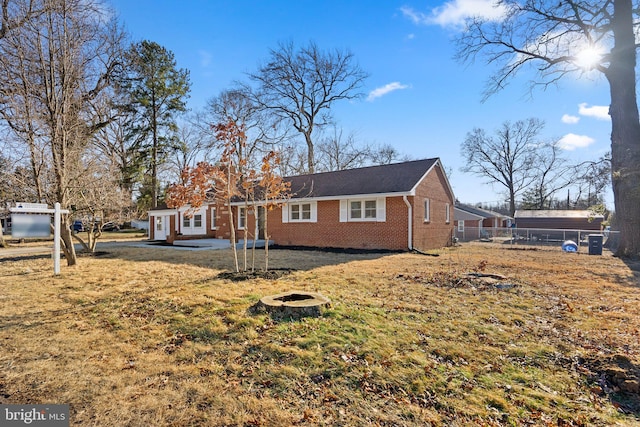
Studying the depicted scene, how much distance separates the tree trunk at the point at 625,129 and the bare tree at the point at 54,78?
19.1 metres

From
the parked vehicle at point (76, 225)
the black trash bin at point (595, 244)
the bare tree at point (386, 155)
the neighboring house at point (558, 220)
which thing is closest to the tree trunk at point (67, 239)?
the parked vehicle at point (76, 225)

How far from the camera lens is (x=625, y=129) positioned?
13516mm

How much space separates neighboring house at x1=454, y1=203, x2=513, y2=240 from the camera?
28.9 m

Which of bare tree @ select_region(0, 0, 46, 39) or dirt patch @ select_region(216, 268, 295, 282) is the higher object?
bare tree @ select_region(0, 0, 46, 39)

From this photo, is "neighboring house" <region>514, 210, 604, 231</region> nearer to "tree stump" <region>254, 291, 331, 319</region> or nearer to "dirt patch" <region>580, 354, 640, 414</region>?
"dirt patch" <region>580, 354, 640, 414</region>

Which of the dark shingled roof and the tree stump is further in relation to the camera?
the dark shingled roof

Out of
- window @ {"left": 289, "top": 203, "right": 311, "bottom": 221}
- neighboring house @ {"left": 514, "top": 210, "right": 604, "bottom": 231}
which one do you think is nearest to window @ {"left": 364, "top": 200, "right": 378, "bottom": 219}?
window @ {"left": 289, "top": 203, "right": 311, "bottom": 221}

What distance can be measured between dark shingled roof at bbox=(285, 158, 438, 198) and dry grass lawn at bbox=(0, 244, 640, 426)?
8.52 m

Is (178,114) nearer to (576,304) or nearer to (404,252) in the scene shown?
(404,252)

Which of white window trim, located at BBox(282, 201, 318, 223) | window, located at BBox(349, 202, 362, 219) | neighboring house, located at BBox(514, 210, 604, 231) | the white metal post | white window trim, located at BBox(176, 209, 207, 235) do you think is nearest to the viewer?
the white metal post

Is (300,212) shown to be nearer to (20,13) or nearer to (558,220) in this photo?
(20,13)

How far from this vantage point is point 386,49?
12883 mm

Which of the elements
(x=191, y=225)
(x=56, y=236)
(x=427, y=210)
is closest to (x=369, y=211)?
(x=427, y=210)

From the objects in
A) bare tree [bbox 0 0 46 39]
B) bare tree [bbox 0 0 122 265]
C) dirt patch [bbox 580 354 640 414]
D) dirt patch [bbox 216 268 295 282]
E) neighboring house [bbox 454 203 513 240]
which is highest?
bare tree [bbox 0 0 46 39]
